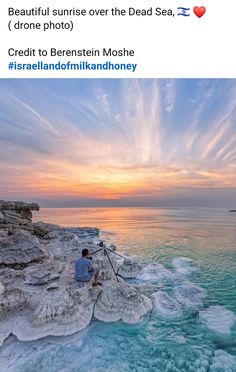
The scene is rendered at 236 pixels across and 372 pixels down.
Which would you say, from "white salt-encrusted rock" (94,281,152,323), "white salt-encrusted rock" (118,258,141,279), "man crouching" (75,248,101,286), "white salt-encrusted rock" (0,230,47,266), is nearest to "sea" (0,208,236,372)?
"white salt-encrusted rock" (94,281,152,323)

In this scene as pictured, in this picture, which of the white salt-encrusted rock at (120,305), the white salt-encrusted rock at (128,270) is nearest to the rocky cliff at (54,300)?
the white salt-encrusted rock at (120,305)

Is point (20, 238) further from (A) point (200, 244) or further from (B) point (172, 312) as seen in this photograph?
(A) point (200, 244)

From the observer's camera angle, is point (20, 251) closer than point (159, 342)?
No

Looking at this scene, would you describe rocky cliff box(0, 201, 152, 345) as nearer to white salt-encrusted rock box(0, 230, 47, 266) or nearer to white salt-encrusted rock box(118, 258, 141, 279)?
white salt-encrusted rock box(0, 230, 47, 266)

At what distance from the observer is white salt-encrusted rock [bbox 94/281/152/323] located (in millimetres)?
9031
